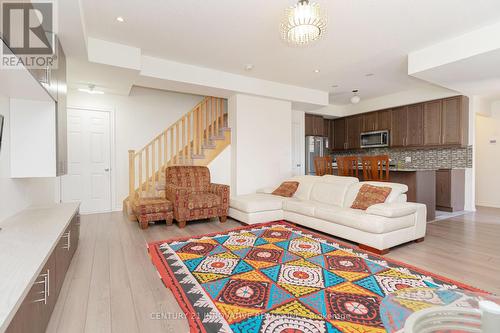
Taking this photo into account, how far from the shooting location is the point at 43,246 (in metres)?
1.64

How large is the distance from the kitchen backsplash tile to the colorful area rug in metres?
4.32

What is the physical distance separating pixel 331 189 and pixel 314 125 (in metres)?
3.62

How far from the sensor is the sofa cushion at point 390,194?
336 centimetres

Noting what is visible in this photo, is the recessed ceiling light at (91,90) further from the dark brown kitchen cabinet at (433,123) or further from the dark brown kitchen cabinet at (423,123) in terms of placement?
the dark brown kitchen cabinet at (433,123)

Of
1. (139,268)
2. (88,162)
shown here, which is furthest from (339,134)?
(139,268)

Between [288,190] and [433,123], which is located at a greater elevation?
[433,123]

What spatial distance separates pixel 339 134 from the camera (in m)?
7.68

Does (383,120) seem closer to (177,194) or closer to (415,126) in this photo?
(415,126)

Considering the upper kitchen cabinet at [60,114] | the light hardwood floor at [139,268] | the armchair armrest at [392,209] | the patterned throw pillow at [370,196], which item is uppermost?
the upper kitchen cabinet at [60,114]

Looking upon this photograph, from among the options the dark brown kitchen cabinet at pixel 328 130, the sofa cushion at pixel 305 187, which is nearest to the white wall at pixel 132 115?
the sofa cushion at pixel 305 187

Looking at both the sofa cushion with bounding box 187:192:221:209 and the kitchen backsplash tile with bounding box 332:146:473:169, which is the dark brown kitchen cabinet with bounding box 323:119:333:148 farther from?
the sofa cushion with bounding box 187:192:221:209

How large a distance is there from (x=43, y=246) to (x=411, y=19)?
4.16m

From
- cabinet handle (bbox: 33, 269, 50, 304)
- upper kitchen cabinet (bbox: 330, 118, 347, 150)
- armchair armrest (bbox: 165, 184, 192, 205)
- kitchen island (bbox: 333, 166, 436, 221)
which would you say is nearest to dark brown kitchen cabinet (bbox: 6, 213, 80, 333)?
cabinet handle (bbox: 33, 269, 50, 304)

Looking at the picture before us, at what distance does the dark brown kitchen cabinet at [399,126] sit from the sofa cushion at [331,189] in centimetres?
293
